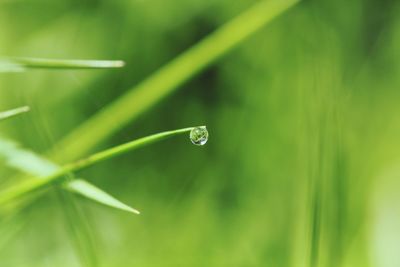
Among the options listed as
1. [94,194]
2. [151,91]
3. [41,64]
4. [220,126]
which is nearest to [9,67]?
[41,64]

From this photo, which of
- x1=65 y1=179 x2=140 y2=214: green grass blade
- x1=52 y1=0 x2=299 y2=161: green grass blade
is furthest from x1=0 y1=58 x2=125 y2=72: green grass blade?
x1=52 y1=0 x2=299 y2=161: green grass blade

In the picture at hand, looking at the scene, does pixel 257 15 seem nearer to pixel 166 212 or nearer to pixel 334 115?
pixel 334 115

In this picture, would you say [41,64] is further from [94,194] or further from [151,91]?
[151,91]

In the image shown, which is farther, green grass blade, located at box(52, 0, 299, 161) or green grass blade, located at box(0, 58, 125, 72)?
green grass blade, located at box(52, 0, 299, 161)

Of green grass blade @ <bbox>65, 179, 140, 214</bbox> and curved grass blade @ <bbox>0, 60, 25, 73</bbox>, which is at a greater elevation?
curved grass blade @ <bbox>0, 60, 25, 73</bbox>

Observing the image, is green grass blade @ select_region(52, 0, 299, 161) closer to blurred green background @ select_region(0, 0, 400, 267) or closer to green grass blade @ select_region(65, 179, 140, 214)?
blurred green background @ select_region(0, 0, 400, 267)

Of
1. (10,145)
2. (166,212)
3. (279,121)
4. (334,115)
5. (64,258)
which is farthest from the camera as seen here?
(279,121)

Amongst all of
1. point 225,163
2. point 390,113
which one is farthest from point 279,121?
point 390,113
